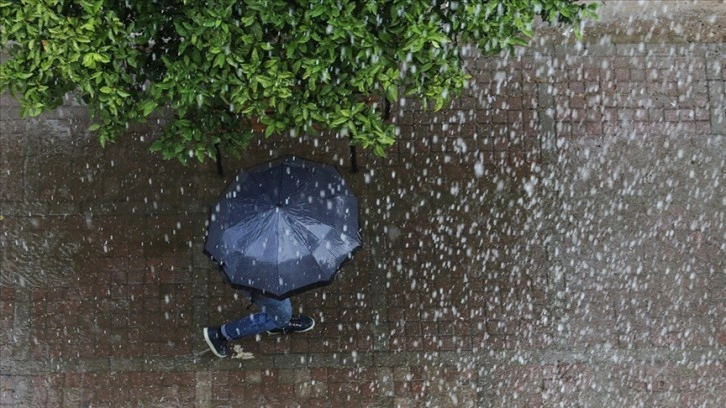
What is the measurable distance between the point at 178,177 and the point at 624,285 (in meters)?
4.10

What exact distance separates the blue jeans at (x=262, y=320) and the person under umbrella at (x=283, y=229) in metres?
0.09

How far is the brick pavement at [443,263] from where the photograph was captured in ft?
23.6

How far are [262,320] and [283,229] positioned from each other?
1168mm

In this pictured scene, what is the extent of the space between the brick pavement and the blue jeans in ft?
1.39

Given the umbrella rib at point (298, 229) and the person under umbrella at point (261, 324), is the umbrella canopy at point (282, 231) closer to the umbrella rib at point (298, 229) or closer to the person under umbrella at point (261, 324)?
the umbrella rib at point (298, 229)

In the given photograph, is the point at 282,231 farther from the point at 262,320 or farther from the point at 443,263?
the point at 443,263

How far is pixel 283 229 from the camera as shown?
5930 millimetres

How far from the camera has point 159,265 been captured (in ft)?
24.4

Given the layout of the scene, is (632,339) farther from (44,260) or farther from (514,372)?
(44,260)

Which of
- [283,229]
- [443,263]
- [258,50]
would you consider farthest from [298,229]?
[443,263]

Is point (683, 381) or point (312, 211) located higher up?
point (312, 211)

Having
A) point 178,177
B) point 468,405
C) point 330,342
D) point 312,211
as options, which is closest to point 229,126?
point 312,211

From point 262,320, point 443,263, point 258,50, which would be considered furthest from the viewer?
point 443,263

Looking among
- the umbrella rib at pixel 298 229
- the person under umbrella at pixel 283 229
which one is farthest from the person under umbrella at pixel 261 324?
the umbrella rib at pixel 298 229
